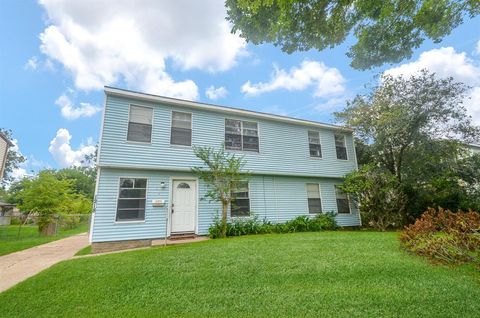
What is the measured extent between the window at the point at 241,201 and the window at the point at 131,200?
3.44 m

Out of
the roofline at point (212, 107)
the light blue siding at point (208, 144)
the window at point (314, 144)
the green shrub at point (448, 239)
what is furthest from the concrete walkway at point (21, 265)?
the window at point (314, 144)

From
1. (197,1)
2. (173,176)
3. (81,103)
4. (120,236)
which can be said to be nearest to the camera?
(197,1)

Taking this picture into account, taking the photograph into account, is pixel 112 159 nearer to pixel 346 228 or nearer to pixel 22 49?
pixel 22 49

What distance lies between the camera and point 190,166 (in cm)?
888

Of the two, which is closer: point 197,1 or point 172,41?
point 197,1

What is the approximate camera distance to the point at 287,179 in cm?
1067

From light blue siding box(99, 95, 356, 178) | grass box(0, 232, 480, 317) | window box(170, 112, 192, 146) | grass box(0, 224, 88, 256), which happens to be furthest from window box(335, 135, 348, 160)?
grass box(0, 224, 88, 256)

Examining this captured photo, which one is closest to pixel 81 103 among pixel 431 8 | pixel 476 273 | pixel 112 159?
pixel 112 159

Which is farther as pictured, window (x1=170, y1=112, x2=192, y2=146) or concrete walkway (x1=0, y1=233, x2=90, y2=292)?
window (x1=170, y1=112, x2=192, y2=146)

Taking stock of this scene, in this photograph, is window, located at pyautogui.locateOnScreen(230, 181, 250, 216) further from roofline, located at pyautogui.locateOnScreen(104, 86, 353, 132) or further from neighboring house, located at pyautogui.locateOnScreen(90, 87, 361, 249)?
roofline, located at pyautogui.locateOnScreen(104, 86, 353, 132)

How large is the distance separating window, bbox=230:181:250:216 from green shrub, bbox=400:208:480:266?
559 cm

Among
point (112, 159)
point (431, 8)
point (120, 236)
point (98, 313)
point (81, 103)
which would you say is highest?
point (81, 103)

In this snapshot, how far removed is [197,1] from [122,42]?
4.58 metres

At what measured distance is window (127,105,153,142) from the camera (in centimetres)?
838
